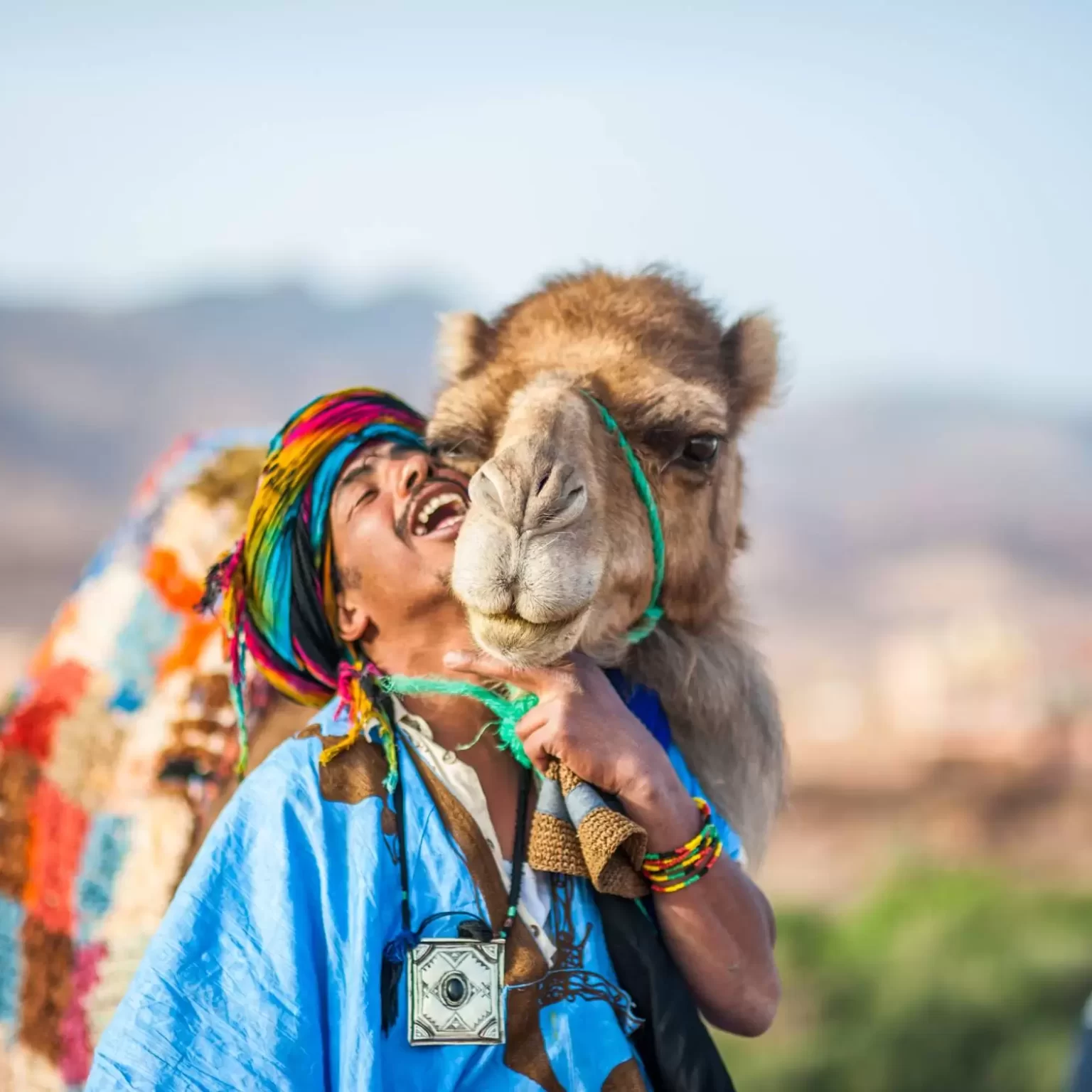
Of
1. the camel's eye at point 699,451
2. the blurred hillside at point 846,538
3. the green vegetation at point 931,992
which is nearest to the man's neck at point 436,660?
the camel's eye at point 699,451

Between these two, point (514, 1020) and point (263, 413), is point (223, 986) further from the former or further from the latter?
point (263, 413)

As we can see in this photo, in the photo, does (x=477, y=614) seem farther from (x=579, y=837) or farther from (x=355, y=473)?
(x=355, y=473)

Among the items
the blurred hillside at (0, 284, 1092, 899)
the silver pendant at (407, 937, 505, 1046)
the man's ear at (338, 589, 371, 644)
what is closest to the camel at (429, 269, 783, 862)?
the man's ear at (338, 589, 371, 644)

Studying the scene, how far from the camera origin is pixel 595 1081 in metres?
2.01

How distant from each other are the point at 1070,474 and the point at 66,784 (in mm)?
33617

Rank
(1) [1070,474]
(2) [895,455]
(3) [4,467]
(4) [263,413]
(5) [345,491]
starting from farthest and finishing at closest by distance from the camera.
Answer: (2) [895,455]
(1) [1070,474]
(4) [263,413]
(3) [4,467]
(5) [345,491]

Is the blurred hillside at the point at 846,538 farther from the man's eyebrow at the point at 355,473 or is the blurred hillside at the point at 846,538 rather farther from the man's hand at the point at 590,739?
the man's hand at the point at 590,739

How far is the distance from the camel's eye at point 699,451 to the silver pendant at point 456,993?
952 mm

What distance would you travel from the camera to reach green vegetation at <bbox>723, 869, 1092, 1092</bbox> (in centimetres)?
812

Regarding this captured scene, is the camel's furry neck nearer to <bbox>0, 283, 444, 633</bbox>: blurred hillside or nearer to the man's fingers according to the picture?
the man's fingers

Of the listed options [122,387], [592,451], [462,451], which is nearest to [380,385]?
[122,387]

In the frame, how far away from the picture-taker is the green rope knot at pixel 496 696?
221 centimetres

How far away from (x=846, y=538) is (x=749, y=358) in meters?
28.5

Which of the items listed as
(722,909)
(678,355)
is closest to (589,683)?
(722,909)
